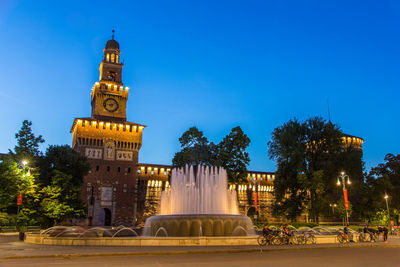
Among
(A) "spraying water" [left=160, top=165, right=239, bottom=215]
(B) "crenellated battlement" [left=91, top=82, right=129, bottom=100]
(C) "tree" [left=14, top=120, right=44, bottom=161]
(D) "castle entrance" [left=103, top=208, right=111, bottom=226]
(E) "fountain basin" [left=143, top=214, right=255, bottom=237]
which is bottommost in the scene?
(D) "castle entrance" [left=103, top=208, right=111, bottom=226]

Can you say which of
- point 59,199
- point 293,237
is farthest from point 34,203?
point 293,237

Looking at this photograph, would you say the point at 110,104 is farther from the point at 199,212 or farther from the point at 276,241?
the point at 276,241

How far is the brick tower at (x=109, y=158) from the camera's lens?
47875mm

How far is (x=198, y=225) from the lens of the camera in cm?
1812

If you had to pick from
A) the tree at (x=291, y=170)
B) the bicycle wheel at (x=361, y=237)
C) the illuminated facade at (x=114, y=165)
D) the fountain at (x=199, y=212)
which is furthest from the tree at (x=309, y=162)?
the bicycle wheel at (x=361, y=237)

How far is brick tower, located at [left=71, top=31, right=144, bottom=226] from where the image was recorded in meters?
47.9

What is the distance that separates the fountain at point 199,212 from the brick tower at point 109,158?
2238cm

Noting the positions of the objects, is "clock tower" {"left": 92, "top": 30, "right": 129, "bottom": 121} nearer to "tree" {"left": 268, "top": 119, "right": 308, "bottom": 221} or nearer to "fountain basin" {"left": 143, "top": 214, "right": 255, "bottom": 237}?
"tree" {"left": 268, "top": 119, "right": 308, "bottom": 221}

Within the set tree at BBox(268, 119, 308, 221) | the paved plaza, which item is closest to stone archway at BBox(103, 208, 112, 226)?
tree at BBox(268, 119, 308, 221)

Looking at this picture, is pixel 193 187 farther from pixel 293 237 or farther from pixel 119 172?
pixel 119 172

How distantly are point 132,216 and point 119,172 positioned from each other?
6482mm

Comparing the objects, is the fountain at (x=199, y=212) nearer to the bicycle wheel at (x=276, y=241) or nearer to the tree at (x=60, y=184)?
the bicycle wheel at (x=276, y=241)

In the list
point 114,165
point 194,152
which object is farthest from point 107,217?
point 194,152

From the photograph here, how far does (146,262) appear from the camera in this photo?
418 inches
